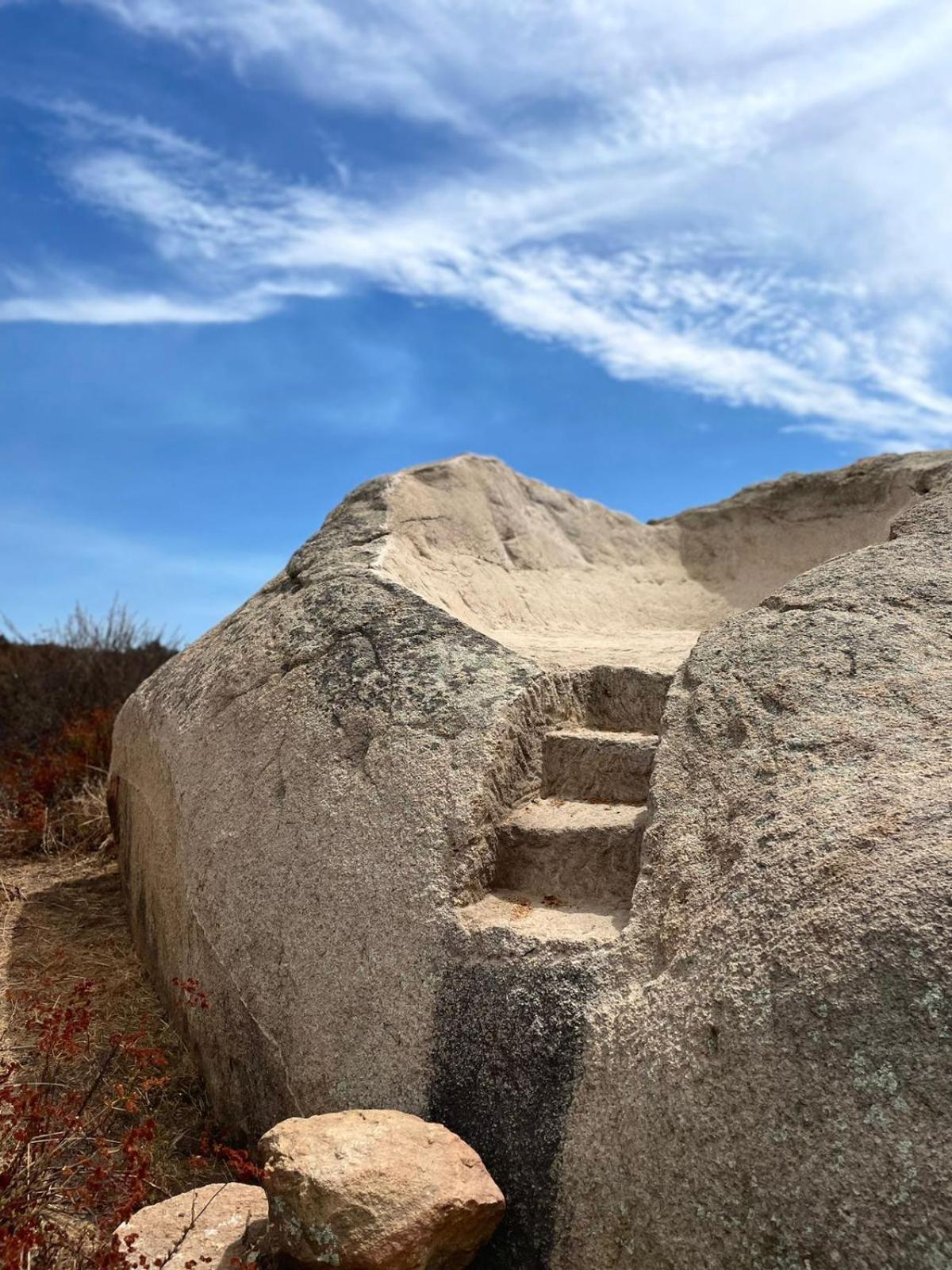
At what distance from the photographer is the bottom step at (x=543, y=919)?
3184 millimetres

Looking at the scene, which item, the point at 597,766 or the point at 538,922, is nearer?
the point at 538,922

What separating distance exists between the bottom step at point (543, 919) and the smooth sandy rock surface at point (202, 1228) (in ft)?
3.25

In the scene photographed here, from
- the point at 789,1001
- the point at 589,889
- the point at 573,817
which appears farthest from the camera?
the point at 573,817

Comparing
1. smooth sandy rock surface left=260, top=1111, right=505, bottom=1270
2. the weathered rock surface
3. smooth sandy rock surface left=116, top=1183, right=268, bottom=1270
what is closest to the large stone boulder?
the weathered rock surface

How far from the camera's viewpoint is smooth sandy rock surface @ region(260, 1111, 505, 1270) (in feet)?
8.91

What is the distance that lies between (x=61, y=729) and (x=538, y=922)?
21.8 feet

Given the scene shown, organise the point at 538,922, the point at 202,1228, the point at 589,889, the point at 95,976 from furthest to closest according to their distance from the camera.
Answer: the point at 95,976 < the point at 589,889 < the point at 538,922 < the point at 202,1228

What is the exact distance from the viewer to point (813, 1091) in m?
2.56

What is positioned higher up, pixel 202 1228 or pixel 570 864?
pixel 570 864

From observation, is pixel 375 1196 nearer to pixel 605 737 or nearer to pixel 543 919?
pixel 543 919

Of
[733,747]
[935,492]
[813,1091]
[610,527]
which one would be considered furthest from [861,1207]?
[610,527]

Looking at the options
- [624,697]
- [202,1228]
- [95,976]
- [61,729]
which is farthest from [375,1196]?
[61,729]

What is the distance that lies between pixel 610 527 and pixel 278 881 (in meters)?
4.23

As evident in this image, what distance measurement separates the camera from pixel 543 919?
11.1ft
